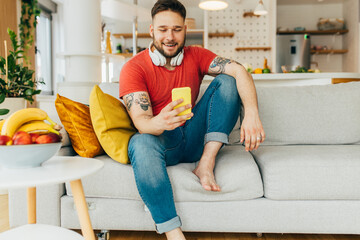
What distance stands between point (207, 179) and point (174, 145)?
208 millimetres

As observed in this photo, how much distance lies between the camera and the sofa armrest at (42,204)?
1.41 meters

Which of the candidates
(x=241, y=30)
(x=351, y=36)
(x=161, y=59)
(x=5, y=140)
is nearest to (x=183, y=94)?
(x=161, y=59)

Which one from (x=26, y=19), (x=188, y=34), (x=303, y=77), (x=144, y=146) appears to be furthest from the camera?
(x=188, y=34)

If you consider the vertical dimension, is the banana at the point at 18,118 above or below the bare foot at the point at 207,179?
above

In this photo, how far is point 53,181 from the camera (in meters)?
0.75

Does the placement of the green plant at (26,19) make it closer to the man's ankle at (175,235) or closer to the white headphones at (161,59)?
the white headphones at (161,59)

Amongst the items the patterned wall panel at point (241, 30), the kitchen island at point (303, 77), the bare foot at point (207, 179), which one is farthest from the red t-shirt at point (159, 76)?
the patterned wall panel at point (241, 30)

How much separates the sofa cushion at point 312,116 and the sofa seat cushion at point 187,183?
567 millimetres

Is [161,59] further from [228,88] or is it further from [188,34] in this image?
[188,34]

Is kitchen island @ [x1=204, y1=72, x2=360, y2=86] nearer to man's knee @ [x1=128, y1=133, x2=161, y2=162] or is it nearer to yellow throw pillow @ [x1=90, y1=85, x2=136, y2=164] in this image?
yellow throw pillow @ [x1=90, y1=85, x2=136, y2=164]

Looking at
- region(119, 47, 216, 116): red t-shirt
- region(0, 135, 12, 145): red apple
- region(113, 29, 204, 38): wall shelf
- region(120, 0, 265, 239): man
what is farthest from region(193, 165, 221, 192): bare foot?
region(113, 29, 204, 38): wall shelf

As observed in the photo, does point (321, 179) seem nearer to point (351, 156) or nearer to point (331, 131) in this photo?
point (351, 156)

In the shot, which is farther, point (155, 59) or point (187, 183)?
point (155, 59)

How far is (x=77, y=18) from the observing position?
3.42 metres
